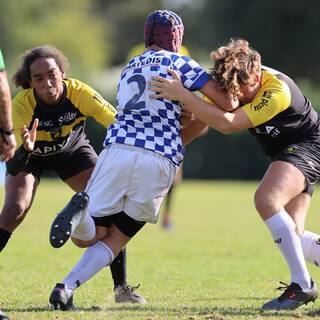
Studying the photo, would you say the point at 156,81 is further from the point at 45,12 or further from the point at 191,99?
the point at 45,12

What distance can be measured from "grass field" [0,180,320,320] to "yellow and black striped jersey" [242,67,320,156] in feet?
4.34

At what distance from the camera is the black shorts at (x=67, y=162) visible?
618cm

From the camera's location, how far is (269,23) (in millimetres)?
34000

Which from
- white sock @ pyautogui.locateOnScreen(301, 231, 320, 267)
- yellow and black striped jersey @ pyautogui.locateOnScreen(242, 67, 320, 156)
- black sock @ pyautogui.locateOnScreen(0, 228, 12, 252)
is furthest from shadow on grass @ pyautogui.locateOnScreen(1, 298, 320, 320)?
yellow and black striped jersey @ pyautogui.locateOnScreen(242, 67, 320, 156)

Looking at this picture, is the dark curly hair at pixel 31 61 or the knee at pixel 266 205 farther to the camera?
the dark curly hair at pixel 31 61

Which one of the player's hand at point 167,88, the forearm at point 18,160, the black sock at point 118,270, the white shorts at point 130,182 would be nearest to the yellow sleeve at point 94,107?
the forearm at point 18,160

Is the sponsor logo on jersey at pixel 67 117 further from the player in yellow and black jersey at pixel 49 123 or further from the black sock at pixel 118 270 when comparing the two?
the black sock at pixel 118 270

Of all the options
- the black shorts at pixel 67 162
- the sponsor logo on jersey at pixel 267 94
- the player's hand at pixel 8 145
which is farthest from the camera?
the black shorts at pixel 67 162

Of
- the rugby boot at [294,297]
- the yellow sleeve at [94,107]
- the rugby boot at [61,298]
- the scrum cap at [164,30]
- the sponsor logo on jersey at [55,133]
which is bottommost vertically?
the rugby boot at [61,298]

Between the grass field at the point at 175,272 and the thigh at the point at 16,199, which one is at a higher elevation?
the thigh at the point at 16,199

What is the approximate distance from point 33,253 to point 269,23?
89.4 ft

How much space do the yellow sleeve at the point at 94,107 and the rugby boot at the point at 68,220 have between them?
4.24 feet

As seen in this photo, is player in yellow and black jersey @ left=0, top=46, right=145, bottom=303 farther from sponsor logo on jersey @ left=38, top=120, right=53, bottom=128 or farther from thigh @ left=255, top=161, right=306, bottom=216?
thigh @ left=255, top=161, right=306, bottom=216

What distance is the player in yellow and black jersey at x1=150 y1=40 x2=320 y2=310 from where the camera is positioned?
497cm
